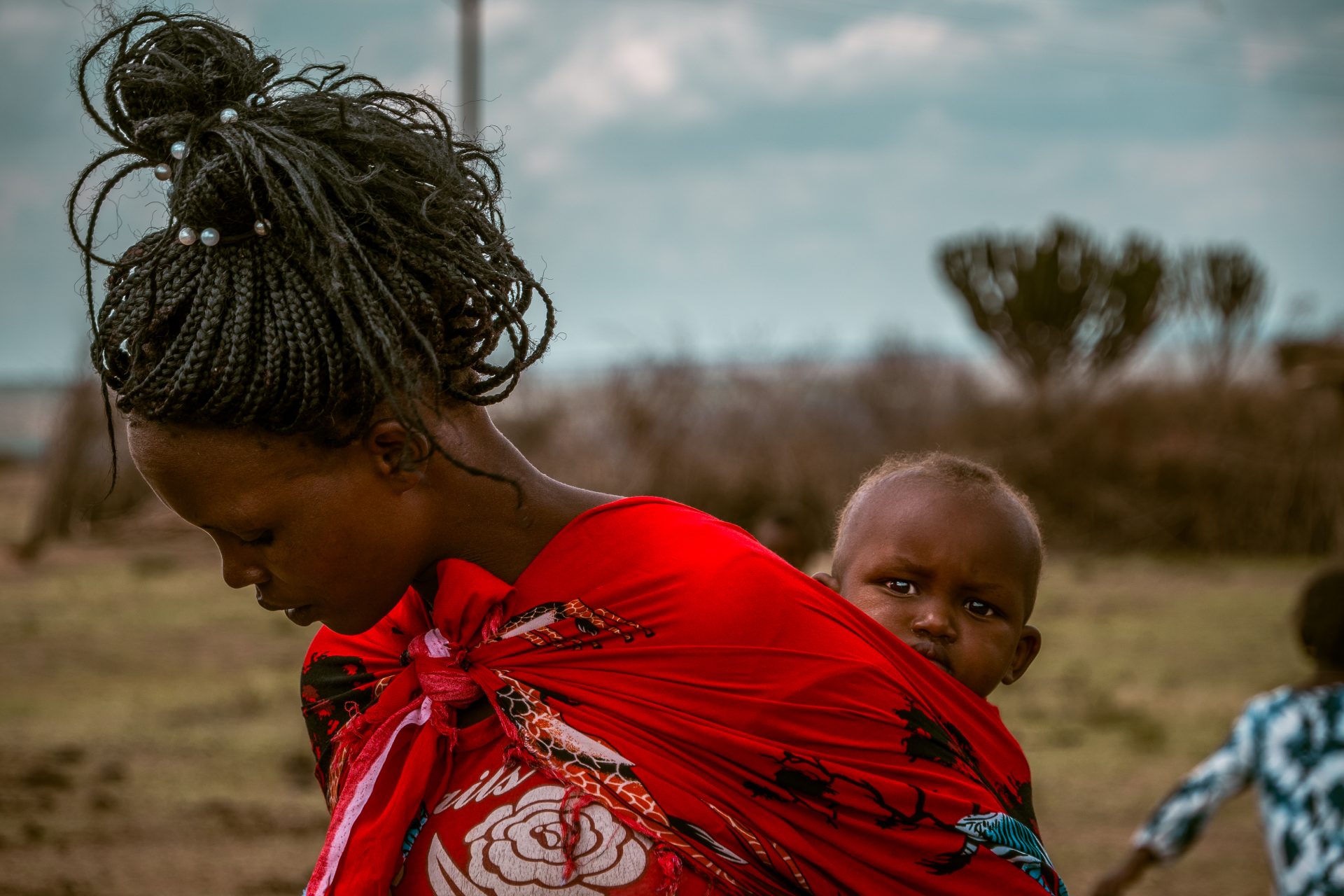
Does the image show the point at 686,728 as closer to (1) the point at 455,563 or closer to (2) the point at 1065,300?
(1) the point at 455,563

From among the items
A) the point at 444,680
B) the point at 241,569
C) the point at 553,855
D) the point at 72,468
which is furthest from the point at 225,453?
the point at 72,468

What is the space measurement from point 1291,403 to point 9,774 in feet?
44.4

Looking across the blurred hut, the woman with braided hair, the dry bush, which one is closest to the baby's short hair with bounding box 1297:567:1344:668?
the woman with braided hair

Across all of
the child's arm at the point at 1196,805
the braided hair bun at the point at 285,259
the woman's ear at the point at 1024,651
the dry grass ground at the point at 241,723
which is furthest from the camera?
the dry grass ground at the point at 241,723

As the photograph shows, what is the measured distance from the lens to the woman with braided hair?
5.18 feet

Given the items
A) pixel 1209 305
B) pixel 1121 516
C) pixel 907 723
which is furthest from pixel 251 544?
pixel 1209 305

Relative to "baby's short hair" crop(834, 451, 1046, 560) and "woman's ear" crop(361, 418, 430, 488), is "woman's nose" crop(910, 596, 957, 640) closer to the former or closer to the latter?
"baby's short hair" crop(834, 451, 1046, 560)

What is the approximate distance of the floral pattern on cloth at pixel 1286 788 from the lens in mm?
3318

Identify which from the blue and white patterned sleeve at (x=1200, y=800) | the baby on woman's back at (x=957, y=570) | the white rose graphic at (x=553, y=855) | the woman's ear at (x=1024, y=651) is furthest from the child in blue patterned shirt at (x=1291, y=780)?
the white rose graphic at (x=553, y=855)

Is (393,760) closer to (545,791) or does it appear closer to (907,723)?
(545,791)

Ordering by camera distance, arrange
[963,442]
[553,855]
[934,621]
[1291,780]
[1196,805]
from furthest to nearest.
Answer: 1. [963,442]
2. [1196,805]
3. [1291,780]
4. [934,621]
5. [553,855]

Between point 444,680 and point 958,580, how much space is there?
0.86 m

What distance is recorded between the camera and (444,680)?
171 centimetres

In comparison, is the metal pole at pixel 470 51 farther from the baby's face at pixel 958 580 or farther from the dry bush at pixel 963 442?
the baby's face at pixel 958 580
